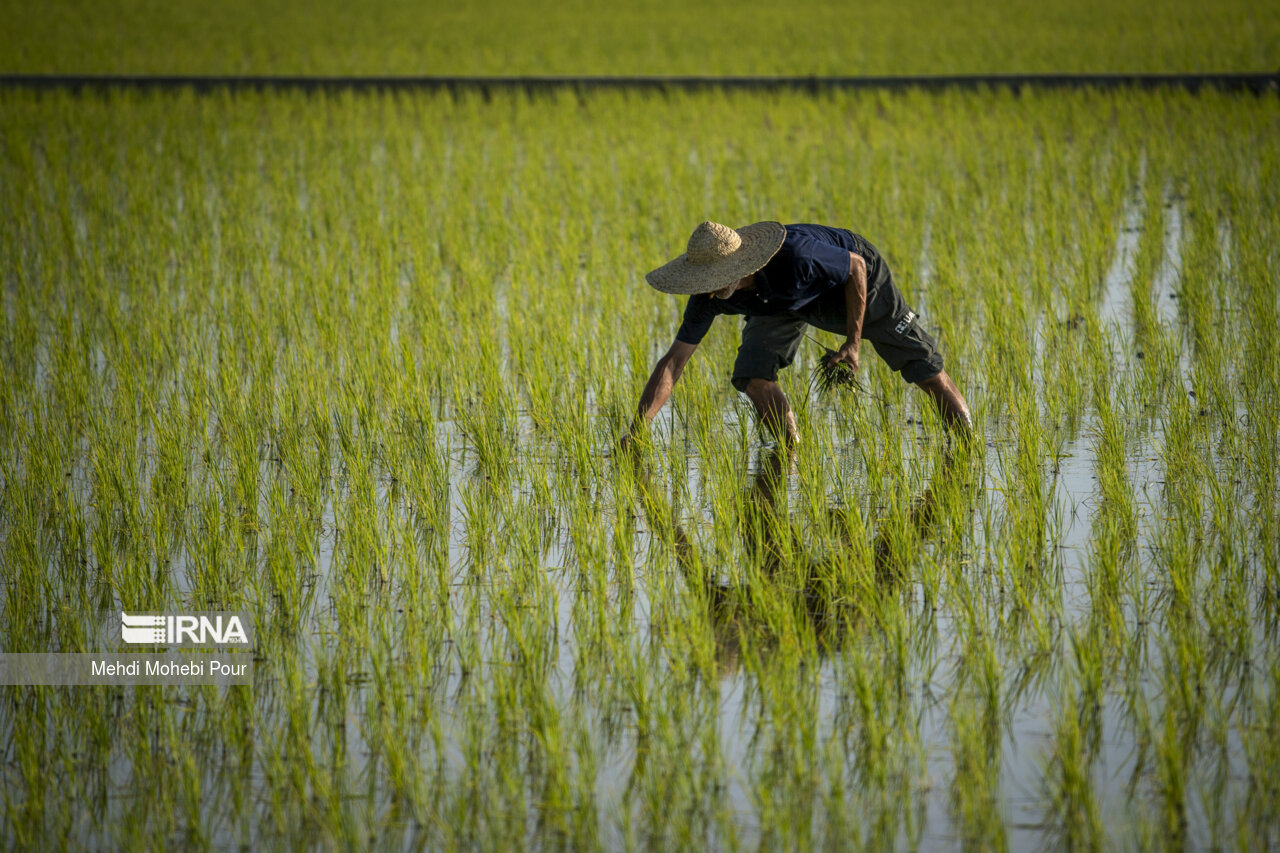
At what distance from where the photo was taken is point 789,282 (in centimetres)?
336

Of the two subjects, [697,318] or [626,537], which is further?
[697,318]

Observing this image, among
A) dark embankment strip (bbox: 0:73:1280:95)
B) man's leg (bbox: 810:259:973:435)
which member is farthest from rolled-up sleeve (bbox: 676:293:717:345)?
dark embankment strip (bbox: 0:73:1280:95)

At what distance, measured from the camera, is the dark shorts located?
3584 millimetres

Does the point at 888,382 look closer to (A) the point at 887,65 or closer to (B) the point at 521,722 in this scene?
(B) the point at 521,722

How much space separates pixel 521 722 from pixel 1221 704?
4.18 feet

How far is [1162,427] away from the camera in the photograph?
3.81 m

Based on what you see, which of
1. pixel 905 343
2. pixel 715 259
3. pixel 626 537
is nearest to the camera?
pixel 626 537

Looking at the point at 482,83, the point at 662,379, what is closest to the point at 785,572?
the point at 662,379

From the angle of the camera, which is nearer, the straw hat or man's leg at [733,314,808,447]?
the straw hat

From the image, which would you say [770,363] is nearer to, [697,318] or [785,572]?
[697,318]

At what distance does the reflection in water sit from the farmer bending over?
0.98 ft

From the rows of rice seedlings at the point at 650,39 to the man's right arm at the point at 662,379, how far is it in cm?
893

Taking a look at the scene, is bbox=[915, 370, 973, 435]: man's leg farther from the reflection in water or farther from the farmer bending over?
the reflection in water

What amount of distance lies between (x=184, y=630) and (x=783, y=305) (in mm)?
1735
